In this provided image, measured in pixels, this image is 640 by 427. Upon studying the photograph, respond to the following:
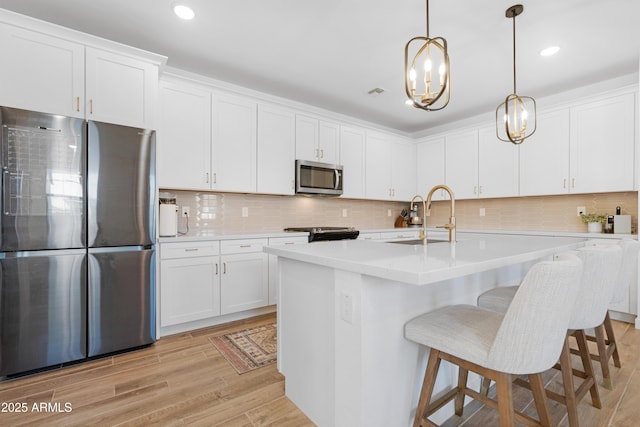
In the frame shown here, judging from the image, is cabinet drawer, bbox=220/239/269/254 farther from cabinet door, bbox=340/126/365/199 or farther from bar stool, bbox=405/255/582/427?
bar stool, bbox=405/255/582/427

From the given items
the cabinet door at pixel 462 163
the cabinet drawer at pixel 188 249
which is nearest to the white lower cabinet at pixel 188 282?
the cabinet drawer at pixel 188 249

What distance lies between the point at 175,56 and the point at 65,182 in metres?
1.50

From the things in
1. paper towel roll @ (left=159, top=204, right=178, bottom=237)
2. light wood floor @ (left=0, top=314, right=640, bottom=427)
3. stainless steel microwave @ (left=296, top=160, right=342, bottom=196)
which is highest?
stainless steel microwave @ (left=296, top=160, right=342, bottom=196)

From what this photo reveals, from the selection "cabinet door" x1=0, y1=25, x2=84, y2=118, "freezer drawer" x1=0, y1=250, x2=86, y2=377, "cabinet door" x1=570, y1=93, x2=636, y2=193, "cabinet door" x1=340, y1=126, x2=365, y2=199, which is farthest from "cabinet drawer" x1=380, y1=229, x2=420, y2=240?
"cabinet door" x1=0, y1=25, x2=84, y2=118

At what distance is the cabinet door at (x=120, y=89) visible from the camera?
2301 millimetres

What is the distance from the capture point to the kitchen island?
1.24 metres

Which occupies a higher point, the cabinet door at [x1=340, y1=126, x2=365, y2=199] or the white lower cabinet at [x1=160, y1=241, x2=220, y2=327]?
the cabinet door at [x1=340, y1=126, x2=365, y2=199]

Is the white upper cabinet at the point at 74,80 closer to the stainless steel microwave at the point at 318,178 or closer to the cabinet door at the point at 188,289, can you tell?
the cabinet door at the point at 188,289

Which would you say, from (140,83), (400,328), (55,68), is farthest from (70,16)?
(400,328)

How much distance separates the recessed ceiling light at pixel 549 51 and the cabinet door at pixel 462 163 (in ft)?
5.51

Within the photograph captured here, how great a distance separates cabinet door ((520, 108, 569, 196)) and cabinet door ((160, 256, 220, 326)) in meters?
3.88

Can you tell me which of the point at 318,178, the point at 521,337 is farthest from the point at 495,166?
the point at 521,337

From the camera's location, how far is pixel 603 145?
10.7 feet

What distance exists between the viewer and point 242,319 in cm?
319
